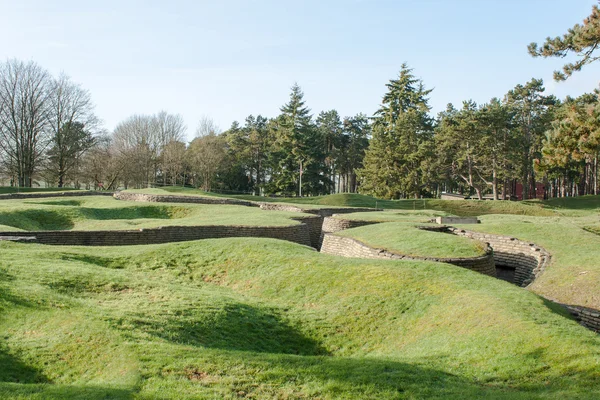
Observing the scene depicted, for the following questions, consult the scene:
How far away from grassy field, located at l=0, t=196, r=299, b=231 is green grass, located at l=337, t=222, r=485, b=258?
374 cm

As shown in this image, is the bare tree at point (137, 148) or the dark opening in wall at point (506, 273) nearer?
the dark opening in wall at point (506, 273)

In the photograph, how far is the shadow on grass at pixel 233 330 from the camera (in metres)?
7.25

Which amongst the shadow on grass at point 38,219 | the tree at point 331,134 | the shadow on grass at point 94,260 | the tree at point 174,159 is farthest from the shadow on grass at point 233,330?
the tree at point 331,134

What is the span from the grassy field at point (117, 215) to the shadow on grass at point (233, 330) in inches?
373

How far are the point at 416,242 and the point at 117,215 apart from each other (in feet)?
50.7

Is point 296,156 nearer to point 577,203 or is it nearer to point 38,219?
point 577,203

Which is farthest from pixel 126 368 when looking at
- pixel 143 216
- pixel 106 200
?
pixel 106 200

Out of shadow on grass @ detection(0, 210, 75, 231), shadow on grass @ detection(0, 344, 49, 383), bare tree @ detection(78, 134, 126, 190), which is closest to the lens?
shadow on grass @ detection(0, 344, 49, 383)

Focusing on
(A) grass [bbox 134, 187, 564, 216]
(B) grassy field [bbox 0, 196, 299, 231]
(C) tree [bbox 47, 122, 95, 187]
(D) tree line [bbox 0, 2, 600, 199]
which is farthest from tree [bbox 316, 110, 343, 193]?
(B) grassy field [bbox 0, 196, 299, 231]

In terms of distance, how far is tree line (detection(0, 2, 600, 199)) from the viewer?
156 feet

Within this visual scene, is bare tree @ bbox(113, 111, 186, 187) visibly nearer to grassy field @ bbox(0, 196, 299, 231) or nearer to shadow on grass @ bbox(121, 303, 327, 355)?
grassy field @ bbox(0, 196, 299, 231)

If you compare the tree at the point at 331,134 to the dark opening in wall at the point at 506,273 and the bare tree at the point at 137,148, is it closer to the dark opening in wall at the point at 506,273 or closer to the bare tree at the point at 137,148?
the bare tree at the point at 137,148

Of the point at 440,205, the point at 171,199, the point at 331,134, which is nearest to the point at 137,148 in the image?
the point at 331,134

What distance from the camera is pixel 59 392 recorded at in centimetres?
480
